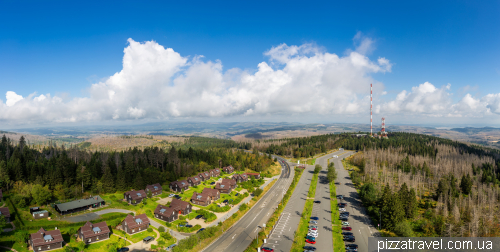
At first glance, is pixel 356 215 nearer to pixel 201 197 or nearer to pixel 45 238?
pixel 201 197

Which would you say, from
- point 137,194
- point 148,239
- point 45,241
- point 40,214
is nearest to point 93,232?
point 45,241

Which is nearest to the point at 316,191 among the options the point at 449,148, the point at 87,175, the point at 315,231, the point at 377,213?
the point at 377,213

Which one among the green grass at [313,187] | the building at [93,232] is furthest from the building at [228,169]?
the building at [93,232]

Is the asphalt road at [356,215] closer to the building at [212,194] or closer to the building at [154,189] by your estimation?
the building at [212,194]

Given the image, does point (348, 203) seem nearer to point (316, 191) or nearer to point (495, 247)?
point (316, 191)

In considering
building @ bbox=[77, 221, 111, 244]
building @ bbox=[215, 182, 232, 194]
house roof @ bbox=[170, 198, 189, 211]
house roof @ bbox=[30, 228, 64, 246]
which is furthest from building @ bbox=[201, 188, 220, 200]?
house roof @ bbox=[30, 228, 64, 246]

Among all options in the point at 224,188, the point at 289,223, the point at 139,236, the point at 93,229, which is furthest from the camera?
the point at 224,188

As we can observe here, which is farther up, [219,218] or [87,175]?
[87,175]
